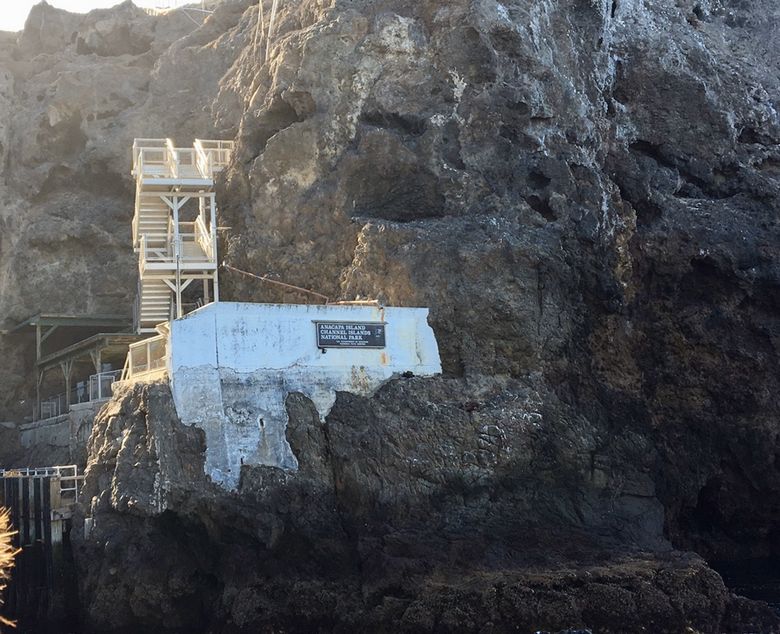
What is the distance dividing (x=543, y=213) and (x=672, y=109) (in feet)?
27.4

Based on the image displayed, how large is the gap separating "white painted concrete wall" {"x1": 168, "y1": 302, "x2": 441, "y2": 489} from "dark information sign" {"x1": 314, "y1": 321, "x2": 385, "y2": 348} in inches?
5.2

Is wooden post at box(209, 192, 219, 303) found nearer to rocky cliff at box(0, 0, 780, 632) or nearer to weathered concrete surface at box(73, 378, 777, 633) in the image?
rocky cliff at box(0, 0, 780, 632)

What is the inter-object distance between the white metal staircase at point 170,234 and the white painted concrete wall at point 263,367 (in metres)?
4.33

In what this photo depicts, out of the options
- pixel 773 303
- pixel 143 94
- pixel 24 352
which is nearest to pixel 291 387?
pixel 773 303

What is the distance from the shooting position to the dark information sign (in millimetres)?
30922

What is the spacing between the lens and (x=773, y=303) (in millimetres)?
36000

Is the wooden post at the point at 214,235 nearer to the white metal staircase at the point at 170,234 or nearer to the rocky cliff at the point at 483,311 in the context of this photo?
the white metal staircase at the point at 170,234

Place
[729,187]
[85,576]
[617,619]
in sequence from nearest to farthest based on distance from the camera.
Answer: [617,619] → [85,576] → [729,187]

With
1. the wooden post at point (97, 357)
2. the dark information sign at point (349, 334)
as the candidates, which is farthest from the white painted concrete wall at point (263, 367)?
the wooden post at point (97, 357)

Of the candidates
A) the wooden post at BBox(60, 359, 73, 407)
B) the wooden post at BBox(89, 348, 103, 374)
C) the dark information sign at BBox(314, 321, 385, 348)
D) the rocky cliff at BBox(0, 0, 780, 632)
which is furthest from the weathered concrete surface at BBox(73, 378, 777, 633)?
the wooden post at BBox(60, 359, 73, 407)

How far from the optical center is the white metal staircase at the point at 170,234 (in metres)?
34.8

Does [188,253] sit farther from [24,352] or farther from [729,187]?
[729,187]

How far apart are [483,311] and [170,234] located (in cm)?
1043

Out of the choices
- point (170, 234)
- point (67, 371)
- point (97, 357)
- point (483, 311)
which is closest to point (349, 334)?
point (483, 311)
